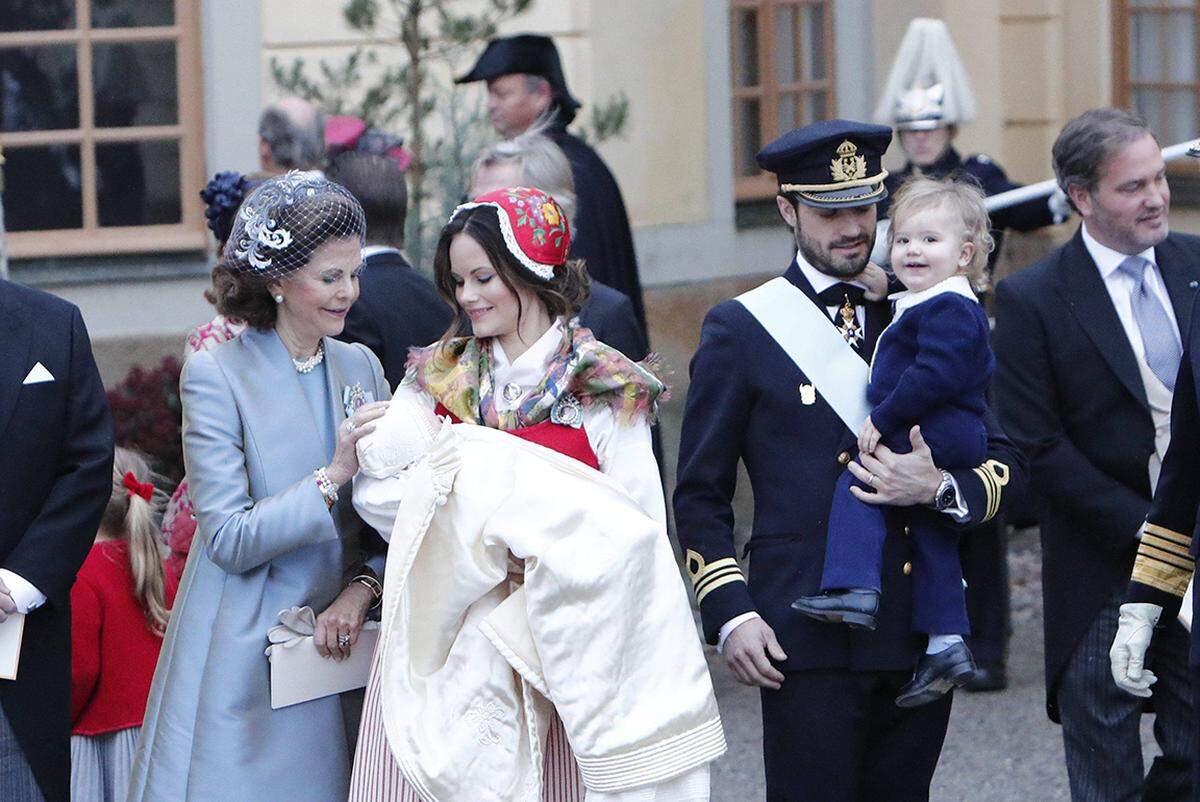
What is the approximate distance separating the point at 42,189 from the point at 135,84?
67 cm

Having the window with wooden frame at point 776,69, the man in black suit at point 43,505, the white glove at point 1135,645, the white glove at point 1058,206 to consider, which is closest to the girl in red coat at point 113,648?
the man in black suit at point 43,505

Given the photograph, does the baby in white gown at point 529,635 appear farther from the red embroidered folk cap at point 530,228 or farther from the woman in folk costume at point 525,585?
the red embroidered folk cap at point 530,228

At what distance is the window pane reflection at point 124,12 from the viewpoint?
939 cm

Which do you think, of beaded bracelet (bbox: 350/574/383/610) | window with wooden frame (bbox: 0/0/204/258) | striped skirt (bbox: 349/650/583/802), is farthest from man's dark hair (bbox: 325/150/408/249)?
window with wooden frame (bbox: 0/0/204/258)

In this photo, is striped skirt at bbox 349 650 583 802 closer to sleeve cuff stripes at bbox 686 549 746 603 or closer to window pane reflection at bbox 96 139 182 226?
sleeve cuff stripes at bbox 686 549 746 603

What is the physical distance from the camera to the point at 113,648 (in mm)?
4398

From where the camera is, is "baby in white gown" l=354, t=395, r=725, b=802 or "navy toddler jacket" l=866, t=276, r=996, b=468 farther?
"navy toddler jacket" l=866, t=276, r=996, b=468

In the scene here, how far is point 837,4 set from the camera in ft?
37.6

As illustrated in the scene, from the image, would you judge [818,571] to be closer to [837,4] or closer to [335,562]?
[335,562]

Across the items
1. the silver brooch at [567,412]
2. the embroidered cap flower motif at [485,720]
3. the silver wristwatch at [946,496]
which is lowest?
the embroidered cap flower motif at [485,720]

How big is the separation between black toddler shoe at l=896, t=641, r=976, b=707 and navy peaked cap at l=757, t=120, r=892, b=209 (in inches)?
34.3

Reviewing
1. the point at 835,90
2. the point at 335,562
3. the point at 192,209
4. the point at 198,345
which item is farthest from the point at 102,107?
the point at 335,562

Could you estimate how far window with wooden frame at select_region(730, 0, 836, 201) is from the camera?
37.4 feet

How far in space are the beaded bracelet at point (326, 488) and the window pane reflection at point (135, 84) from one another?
242 inches
